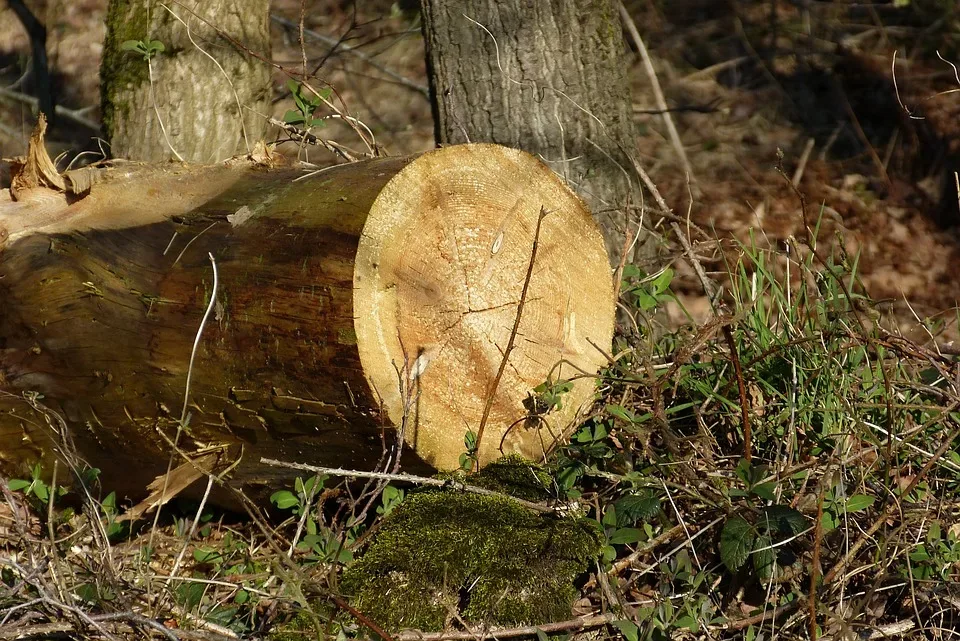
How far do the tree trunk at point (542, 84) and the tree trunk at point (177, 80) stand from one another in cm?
113

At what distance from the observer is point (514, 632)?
2.18 m

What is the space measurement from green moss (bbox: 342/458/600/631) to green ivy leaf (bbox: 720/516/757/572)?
32cm

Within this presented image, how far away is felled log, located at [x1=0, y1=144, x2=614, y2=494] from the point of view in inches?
89.8

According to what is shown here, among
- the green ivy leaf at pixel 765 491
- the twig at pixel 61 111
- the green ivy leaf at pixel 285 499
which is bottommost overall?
the green ivy leaf at pixel 765 491

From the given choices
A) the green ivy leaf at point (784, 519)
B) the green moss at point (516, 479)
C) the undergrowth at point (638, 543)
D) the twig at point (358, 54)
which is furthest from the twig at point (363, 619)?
the twig at point (358, 54)

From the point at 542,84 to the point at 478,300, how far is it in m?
1.25

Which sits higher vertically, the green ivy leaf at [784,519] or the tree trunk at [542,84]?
the tree trunk at [542,84]

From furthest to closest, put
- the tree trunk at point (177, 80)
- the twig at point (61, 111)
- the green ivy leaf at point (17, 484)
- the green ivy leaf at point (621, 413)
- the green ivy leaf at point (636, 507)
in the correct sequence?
1. the twig at point (61, 111)
2. the tree trunk at point (177, 80)
3. the green ivy leaf at point (17, 484)
4. the green ivy leaf at point (621, 413)
5. the green ivy leaf at point (636, 507)

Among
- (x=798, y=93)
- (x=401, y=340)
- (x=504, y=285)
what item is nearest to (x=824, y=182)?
(x=798, y=93)

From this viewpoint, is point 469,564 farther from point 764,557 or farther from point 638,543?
point 764,557

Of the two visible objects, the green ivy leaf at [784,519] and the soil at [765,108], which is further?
the soil at [765,108]

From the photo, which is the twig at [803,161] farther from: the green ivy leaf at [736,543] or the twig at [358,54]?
the green ivy leaf at [736,543]

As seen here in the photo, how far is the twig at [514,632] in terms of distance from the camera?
2131 mm

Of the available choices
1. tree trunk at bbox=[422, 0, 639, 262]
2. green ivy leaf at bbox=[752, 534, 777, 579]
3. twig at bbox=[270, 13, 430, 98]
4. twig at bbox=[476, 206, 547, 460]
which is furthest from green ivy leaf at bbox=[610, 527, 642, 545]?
twig at bbox=[270, 13, 430, 98]
